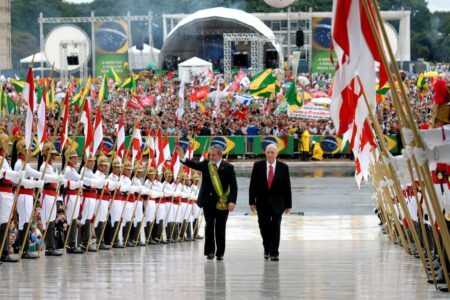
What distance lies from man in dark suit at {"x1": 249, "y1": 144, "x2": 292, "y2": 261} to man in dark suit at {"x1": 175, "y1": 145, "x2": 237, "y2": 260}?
0.31 m

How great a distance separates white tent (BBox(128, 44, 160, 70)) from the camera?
8312 cm

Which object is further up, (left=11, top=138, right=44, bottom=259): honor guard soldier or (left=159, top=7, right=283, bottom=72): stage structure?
(left=159, top=7, right=283, bottom=72): stage structure

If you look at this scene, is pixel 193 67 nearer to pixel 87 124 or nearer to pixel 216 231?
pixel 87 124

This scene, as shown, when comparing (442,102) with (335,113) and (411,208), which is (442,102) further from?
(411,208)

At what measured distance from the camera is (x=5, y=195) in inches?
654

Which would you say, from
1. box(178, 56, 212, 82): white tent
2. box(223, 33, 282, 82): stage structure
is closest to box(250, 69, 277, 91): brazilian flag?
box(178, 56, 212, 82): white tent

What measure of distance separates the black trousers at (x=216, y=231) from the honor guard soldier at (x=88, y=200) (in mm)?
2642

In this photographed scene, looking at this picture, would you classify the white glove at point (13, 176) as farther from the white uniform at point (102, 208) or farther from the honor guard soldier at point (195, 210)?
the honor guard soldier at point (195, 210)

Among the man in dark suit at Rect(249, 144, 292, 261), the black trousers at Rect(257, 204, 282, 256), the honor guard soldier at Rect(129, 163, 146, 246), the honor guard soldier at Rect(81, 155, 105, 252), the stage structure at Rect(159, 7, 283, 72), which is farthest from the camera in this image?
the stage structure at Rect(159, 7, 283, 72)

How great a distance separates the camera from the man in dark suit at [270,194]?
17297 mm

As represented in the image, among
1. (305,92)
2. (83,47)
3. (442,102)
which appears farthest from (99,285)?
(83,47)

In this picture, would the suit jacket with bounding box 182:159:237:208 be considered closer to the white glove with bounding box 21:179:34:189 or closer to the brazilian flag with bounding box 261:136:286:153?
the white glove with bounding box 21:179:34:189

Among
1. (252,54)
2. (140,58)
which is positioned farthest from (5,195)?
(140,58)

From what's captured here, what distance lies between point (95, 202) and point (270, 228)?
3611mm
